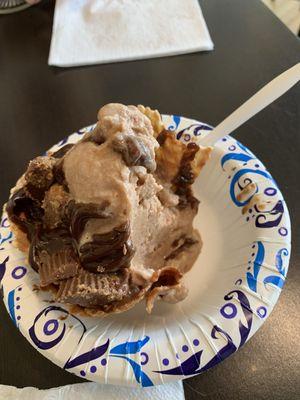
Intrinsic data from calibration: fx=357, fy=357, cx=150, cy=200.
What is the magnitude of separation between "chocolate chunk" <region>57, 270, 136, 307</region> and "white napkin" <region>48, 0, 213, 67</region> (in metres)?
0.95

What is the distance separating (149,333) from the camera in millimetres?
590

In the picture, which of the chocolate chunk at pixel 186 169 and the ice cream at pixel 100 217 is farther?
the chocolate chunk at pixel 186 169

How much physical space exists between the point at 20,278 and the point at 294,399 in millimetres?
521

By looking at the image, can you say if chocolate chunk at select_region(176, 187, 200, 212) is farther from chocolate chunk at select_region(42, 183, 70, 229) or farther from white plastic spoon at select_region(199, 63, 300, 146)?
chocolate chunk at select_region(42, 183, 70, 229)

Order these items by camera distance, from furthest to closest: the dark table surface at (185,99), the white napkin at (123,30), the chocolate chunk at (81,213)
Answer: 1. the white napkin at (123,30)
2. the dark table surface at (185,99)
3. the chocolate chunk at (81,213)

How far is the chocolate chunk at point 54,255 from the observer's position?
0.56 m

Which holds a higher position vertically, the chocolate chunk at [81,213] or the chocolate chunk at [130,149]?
the chocolate chunk at [130,149]

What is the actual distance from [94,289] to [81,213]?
12 cm

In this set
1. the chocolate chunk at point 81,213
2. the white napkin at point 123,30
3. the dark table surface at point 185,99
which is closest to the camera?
the chocolate chunk at point 81,213

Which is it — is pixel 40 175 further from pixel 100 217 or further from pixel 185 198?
pixel 185 198

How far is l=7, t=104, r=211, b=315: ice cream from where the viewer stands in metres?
0.52

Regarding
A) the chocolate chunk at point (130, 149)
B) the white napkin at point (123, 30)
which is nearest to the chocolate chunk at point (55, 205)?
the chocolate chunk at point (130, 149)

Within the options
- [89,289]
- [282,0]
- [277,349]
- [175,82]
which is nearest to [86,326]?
[89,289]

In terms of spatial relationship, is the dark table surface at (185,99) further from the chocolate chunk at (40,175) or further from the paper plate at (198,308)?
the chocolate chunk at (40,175)
